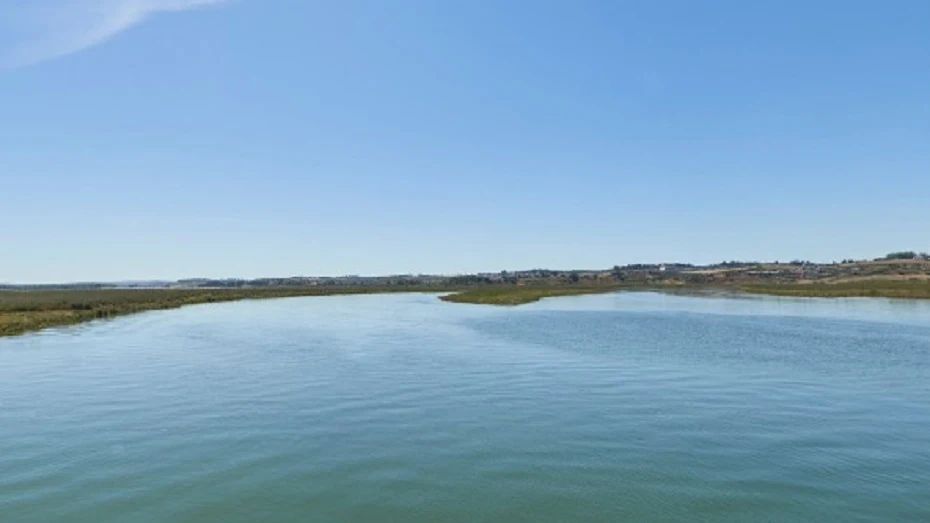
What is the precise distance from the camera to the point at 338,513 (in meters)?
13.6

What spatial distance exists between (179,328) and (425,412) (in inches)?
1771

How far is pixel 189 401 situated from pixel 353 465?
1204 centimetres

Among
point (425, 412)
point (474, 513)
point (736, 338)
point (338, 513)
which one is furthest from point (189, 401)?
point (736, 338)

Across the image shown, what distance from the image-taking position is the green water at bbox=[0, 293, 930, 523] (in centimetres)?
1403

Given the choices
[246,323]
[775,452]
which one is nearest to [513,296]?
[246,323]

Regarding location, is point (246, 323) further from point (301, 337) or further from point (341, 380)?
point (341, 380)

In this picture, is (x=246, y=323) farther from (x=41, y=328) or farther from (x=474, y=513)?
(x=474, y=513)

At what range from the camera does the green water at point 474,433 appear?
14031mm

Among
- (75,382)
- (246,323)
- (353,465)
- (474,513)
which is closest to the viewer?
→ (474,513)

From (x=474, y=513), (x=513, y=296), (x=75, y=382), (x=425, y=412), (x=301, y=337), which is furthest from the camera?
(x=513, y=296)

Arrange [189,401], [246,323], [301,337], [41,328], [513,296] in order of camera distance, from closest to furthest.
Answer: [189,401], [301,337], [41,328], [246,323], [513,296]

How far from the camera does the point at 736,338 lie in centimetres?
4312

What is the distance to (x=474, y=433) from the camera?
19750 mm

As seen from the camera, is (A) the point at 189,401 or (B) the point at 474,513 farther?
(A) the point at 189,401
